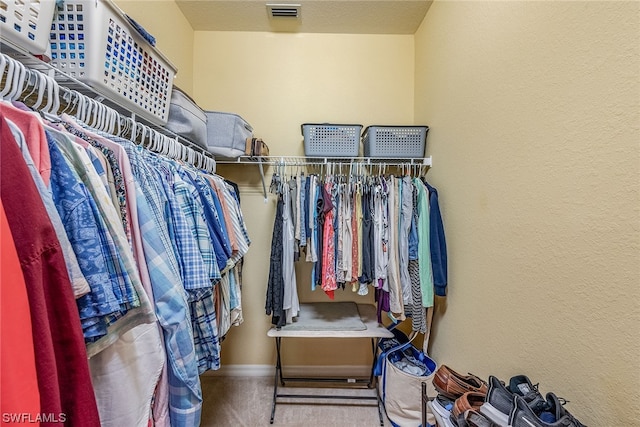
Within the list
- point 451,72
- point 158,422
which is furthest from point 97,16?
point 451,72

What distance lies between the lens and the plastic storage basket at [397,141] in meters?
1.75

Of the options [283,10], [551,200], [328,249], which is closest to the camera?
[551,200]

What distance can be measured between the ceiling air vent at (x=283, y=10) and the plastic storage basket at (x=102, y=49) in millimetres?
1150

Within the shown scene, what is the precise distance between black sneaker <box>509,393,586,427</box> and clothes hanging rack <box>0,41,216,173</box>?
1.46 m

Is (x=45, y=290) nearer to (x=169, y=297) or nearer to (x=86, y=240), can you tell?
(x=86, y=240)

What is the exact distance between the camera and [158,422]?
803 mm

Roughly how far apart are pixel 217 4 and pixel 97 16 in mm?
1291

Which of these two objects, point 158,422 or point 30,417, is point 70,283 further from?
point 158,422

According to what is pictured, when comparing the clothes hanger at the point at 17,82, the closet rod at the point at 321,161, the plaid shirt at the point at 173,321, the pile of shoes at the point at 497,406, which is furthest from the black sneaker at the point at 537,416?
the clothes hanger at the point at 17,82

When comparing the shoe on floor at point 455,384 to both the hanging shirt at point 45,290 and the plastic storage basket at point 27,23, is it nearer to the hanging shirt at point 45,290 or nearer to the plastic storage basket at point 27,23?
the hanging shirt at point 45,290

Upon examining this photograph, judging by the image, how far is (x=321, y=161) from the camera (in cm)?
193

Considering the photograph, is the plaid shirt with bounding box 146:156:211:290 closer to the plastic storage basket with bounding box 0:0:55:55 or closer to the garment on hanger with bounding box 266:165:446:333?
the plastic storage basket with bounding box 0:0:55:55

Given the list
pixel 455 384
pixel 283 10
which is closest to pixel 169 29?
pixel 283 10

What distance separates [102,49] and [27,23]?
206mm
